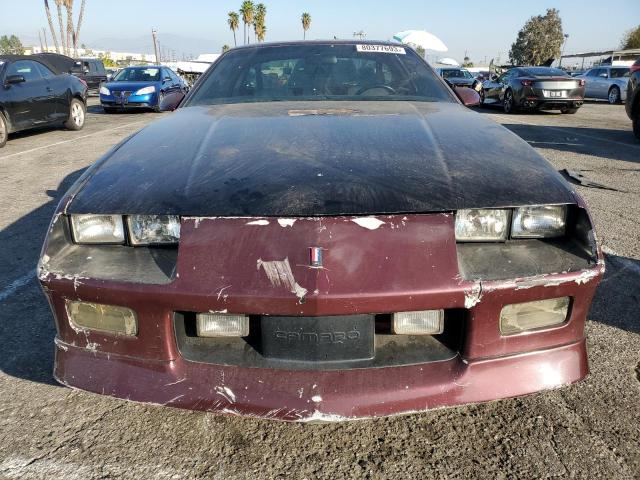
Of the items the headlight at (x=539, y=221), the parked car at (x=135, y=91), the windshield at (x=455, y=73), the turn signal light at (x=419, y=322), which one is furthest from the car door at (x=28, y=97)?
the windshield at (x=455, y=73)

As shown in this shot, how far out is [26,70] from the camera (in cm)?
886

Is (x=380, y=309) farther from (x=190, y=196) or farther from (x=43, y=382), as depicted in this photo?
(x=43, y=382)

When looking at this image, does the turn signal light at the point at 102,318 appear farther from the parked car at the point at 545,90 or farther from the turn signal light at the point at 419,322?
the parked car at the point at 545,90

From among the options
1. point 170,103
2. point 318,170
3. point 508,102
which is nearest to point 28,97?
point 170,103

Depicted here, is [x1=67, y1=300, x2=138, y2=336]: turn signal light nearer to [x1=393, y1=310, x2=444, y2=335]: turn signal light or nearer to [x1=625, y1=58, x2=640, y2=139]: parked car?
[x1=393, y1=310, x2=444, y2=335]: turn signal light

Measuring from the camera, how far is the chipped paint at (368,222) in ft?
4.74

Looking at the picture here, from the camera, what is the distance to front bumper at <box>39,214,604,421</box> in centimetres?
141

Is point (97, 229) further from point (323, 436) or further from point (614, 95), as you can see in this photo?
point (614, 95)

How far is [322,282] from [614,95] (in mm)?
20993

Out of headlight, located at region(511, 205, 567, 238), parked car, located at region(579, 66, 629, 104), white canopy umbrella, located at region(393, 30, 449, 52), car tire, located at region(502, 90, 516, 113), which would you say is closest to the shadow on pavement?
headlight, located at region(511, 205, 567, 238)

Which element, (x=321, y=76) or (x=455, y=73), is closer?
(x=321, y=76)

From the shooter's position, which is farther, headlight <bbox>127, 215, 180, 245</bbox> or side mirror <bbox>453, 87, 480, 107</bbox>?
side mirror <bbox>453, 87, 480, 107</bbox>

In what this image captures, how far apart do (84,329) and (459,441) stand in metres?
1.30

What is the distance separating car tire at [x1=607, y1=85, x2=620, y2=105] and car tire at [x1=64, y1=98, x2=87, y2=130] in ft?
58.5
